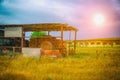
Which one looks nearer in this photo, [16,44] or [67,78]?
[67,78]

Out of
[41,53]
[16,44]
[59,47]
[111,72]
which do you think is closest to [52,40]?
[59,47]

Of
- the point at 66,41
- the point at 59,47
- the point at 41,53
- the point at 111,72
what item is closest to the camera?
the point at 111,72

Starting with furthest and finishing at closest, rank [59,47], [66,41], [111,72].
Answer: [66,41] < [59,47] < [111,72]

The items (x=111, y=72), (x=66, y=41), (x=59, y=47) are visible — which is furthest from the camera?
(x=66, y=41)

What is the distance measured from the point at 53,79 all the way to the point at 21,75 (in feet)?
4.32

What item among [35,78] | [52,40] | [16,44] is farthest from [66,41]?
[35,78]

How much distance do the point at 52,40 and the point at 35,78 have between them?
12083mm

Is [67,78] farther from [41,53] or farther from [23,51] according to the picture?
[23,51]

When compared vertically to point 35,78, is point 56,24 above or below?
above

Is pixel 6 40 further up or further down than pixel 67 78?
further up

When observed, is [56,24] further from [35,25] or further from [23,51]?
[23,51]

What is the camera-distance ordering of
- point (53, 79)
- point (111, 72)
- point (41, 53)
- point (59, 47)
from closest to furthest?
point (53, 79), point (111, 72), point (41, 53), point (59, 47)

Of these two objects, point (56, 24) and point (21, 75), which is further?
point (56, 24)

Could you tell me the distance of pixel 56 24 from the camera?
19516 millimetres
